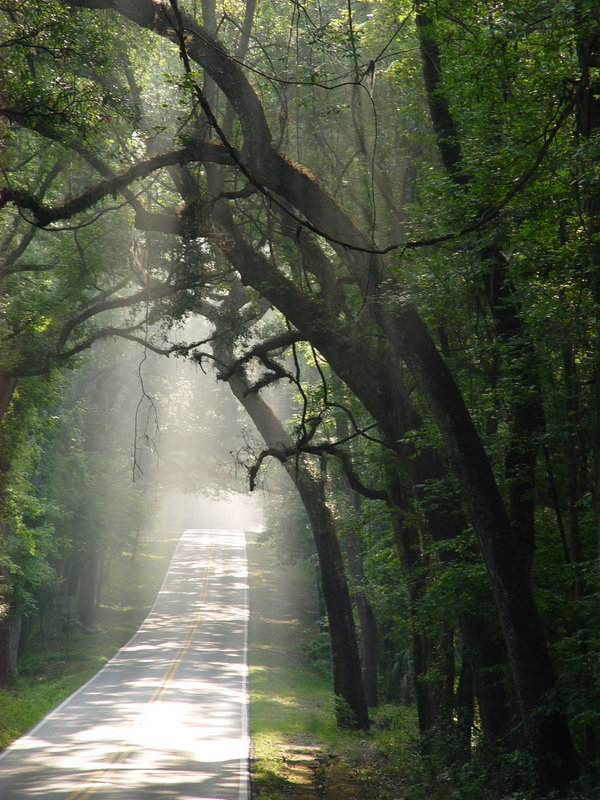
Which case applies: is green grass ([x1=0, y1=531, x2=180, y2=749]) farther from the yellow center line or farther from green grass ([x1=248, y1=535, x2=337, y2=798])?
green grass ([x1=248, y1=535, x2=337, y2=798])

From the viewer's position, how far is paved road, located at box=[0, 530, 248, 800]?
12203mm

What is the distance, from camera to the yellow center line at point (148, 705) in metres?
11.6

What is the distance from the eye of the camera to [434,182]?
10.3 meters

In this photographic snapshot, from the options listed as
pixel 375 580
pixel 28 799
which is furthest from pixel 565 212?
pixel 375 580

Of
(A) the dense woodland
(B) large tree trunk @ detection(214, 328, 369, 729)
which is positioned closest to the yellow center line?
(B) large tree trunk @ detection(214, 328, 369, 729)

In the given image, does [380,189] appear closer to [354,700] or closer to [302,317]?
[302,317]

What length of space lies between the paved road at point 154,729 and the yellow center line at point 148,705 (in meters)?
0.03

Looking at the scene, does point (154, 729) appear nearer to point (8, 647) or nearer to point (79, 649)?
point (8, 647)

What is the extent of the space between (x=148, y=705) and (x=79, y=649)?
44.6 ft

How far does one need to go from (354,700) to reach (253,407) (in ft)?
25.7

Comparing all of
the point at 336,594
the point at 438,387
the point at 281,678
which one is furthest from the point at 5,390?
the point at 281,678

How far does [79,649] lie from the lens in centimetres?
3222

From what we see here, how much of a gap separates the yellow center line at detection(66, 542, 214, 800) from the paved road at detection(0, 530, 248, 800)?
0.03 metres

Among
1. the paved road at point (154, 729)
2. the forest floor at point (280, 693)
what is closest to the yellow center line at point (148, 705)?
the paved road at point (154, 729)
